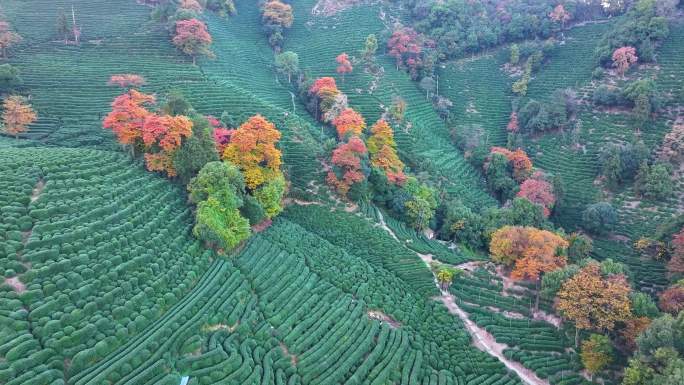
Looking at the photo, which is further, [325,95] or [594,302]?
[325,95]

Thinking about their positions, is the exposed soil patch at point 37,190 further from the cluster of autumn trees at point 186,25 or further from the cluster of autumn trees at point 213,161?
the cluster of autumn trees at point 186,25

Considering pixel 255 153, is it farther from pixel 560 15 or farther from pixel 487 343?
pixel 560 15

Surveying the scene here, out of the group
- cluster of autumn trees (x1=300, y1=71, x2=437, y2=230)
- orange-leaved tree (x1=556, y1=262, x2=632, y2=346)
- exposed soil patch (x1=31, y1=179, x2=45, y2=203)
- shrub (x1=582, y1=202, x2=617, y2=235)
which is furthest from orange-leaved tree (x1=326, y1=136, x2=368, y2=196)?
shrub (x1=582, y1=202, x2=617, y2=235)

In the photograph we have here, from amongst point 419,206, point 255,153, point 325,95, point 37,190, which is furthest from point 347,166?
point 37,190

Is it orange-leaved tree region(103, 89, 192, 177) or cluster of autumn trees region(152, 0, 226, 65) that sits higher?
cluster of autumn trees region(152, 0, 226, 65)

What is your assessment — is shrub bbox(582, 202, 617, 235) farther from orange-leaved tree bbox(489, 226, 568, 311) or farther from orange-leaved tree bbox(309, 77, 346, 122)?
orange-leaved tree bbox(309, 77, 346, 122)
